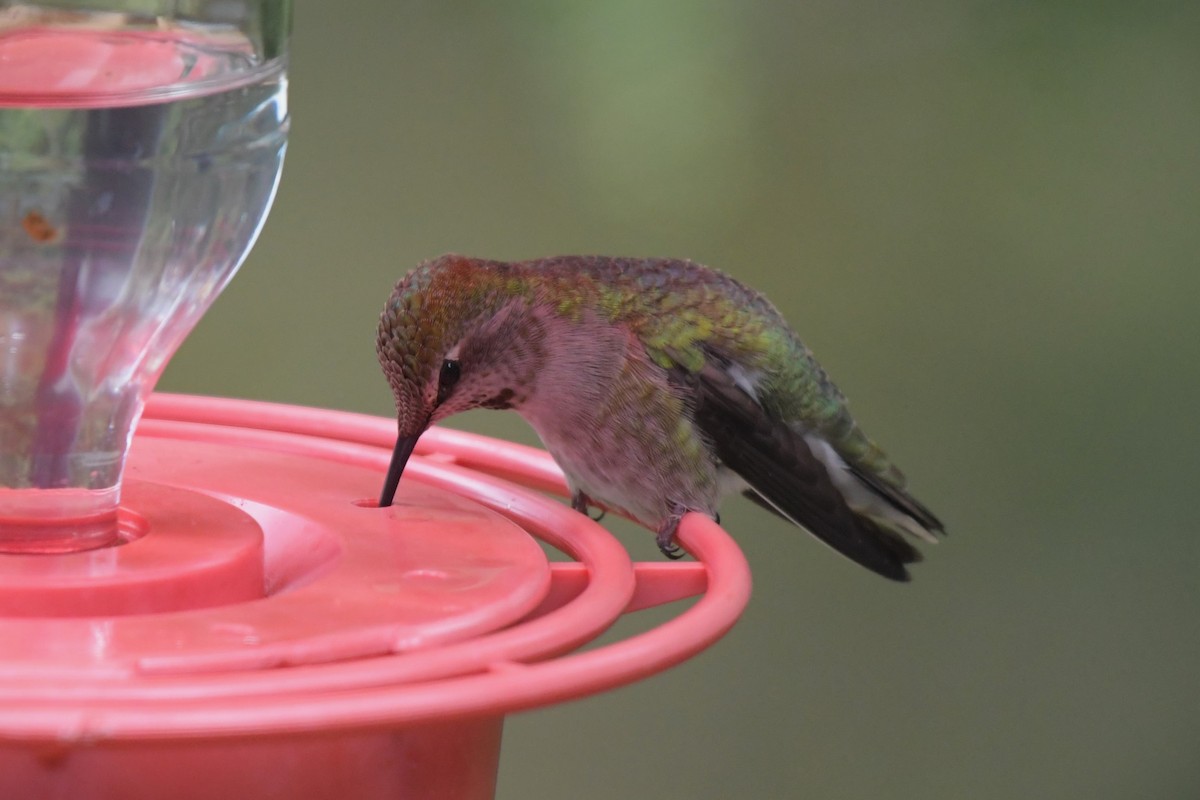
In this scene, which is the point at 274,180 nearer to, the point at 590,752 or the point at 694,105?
the point at 694,105

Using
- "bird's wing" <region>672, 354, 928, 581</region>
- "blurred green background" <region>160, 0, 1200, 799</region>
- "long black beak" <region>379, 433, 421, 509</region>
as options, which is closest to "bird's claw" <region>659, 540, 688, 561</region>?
"bird's wing" <region>672, 354, 928, 581</region>

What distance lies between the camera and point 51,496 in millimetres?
871

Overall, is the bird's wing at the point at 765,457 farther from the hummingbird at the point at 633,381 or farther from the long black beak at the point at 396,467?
the long black beak at the point at 396,467

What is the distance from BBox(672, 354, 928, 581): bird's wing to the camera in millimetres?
1496

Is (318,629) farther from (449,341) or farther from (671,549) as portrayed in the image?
(671,549)

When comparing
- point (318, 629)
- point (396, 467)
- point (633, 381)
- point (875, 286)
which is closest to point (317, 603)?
point (318, 629)

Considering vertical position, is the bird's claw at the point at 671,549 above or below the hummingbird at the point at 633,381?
below

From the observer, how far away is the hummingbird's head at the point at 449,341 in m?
1.27

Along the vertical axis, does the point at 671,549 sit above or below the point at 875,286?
below

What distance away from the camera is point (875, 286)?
8.45ft

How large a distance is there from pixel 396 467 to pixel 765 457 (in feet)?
1.69

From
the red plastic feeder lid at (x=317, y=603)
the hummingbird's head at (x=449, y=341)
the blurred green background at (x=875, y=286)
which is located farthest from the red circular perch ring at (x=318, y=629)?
the blurred green background at (x=875, y=286)

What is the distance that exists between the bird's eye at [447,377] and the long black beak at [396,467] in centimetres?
10

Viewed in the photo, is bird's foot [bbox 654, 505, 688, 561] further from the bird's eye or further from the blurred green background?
the blurred green background
